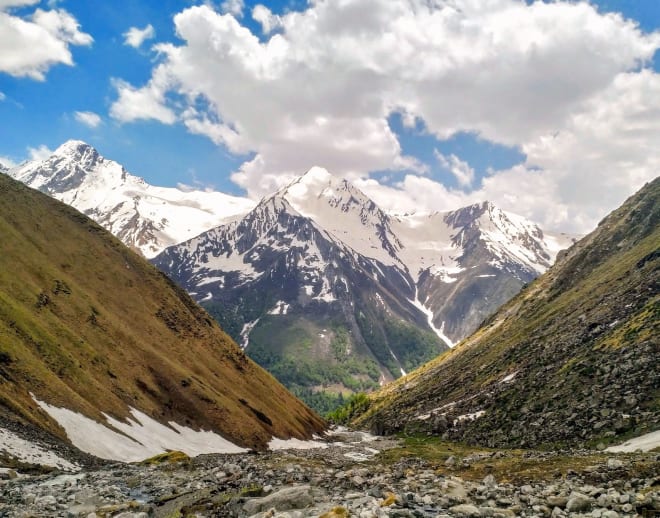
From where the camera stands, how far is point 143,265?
172m

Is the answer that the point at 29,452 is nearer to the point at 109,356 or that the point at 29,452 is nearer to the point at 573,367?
the point at 109,356

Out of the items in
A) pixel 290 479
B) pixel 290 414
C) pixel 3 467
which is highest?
pixel 3 467

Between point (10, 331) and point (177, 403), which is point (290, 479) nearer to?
point (10, 331)

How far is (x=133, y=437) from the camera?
8331 cm

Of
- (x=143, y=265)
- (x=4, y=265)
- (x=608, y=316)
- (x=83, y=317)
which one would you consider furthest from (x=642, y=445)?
(x=143, y=265)

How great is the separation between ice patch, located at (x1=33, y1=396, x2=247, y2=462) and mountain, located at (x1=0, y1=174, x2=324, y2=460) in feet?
1.04

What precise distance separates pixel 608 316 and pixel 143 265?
13964 cm

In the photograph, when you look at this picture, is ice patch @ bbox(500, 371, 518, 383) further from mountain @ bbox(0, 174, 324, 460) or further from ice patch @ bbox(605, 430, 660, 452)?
ice patch @ bbox(605, 430, 660, 452)

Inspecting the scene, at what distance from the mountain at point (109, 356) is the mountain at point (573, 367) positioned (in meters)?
50.1

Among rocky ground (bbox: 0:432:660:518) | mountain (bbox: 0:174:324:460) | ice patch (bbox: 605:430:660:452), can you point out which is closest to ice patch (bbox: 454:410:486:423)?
mountain (bbox: 0:174:324:460)

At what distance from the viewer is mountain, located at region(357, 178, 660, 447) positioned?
7112cm

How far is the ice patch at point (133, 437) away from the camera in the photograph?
70106 millimetres

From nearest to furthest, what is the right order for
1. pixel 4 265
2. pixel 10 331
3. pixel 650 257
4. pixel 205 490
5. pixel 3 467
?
pixel 205 490 → pixel 3 467 → pixel 10 331 → pixel 4 265 → pixel 650 257

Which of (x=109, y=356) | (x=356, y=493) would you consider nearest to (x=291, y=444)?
(x=109, y=356)
